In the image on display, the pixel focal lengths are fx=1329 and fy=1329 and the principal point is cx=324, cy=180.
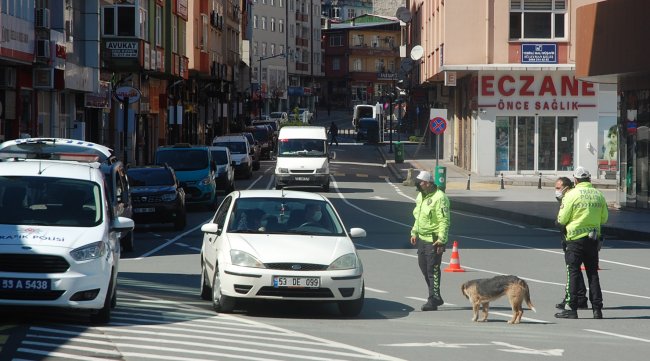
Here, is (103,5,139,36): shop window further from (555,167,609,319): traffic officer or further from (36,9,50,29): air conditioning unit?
(555,167,609,319): traffic officer

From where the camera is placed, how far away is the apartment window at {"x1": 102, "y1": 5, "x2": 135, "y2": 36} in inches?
2096

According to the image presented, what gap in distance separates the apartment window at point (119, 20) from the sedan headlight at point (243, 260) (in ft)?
130

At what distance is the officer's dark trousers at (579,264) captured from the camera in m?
15.6

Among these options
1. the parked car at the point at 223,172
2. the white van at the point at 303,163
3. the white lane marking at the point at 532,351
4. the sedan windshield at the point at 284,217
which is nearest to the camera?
the white lane marking at the point at 532,351

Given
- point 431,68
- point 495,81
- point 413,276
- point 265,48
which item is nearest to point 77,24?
point 495,81

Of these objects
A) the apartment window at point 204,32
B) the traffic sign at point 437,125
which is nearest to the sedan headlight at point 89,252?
the traffic sign at point 437,125

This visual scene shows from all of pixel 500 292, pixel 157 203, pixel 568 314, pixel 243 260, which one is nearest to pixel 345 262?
pixel 243 260

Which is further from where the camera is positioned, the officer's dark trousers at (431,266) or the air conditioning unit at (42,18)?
the air conditioning unit at (42,18)

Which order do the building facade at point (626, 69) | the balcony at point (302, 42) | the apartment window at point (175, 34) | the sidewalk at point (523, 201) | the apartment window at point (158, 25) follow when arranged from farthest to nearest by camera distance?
the balcony at point (302, 42)
the apartment window at point (175, 34)
the apartment window at point (158, 25)
the building facade at point (626, 69)
the sidewalk at point (523, 201)

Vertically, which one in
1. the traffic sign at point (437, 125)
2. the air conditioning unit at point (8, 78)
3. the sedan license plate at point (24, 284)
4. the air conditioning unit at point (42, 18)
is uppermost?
the air conditioning unit at point (42, 18)

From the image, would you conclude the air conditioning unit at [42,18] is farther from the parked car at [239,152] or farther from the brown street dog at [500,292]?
the brown street dog at [500,292]

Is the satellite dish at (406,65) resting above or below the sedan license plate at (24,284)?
above

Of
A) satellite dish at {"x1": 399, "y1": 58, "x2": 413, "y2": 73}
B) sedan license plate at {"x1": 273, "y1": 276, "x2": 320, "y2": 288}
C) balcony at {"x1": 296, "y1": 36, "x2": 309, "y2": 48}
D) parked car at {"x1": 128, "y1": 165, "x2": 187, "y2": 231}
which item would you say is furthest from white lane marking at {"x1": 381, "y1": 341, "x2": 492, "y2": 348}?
balcony at {"x1": 296, "y1": 36, "x2": 309, "y2": 48}

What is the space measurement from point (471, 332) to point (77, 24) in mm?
38054
